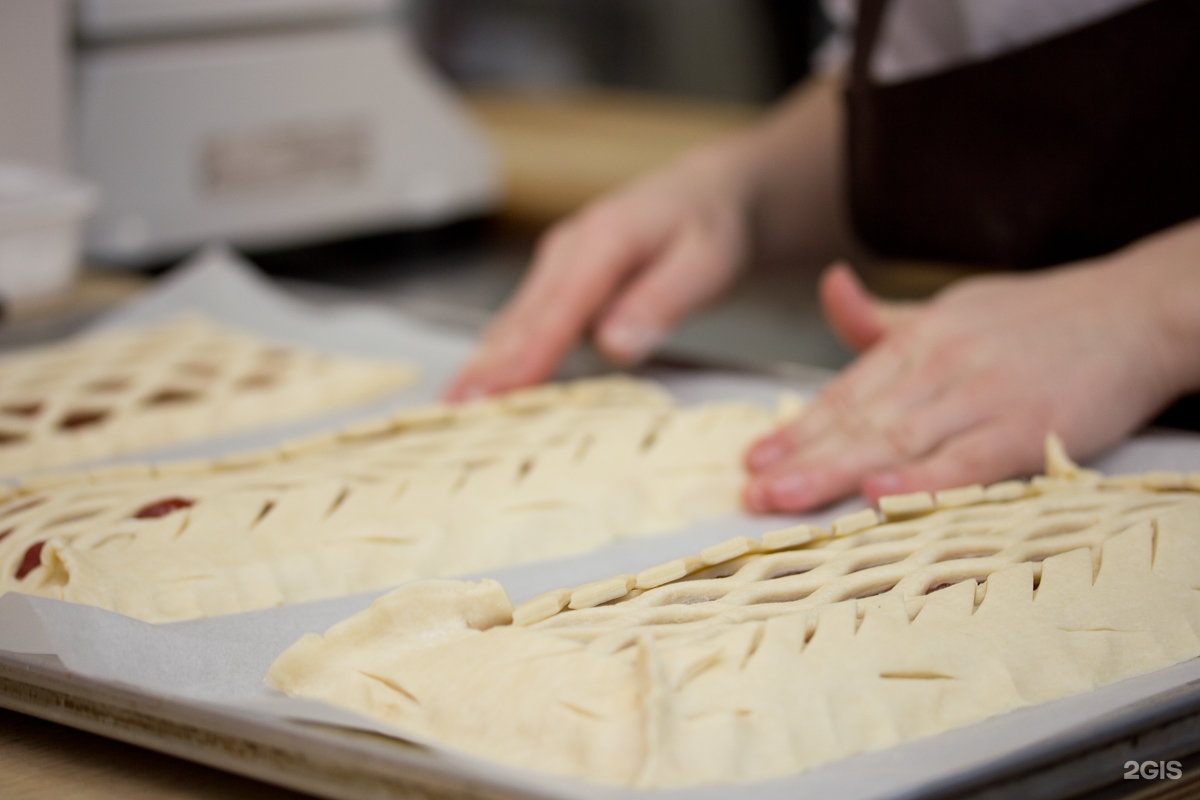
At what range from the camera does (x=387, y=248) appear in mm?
1906

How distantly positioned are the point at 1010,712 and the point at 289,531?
1.51 feet

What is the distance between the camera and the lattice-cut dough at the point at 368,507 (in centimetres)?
76

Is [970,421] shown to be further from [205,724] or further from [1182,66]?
[205,724]

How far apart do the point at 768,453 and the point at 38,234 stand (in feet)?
3.10

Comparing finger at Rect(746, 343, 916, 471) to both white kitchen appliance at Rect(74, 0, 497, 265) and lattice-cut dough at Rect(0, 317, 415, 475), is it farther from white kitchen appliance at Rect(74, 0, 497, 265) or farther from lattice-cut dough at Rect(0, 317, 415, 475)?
white kitchen appliance at Rect(74, 0, 497, 265)

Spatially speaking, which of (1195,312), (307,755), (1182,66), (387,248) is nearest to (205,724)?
(307,755)

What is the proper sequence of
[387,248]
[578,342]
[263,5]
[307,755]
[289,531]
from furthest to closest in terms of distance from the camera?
[387,248] < [263,5] < [578,342] < [289,531] < [307,755]

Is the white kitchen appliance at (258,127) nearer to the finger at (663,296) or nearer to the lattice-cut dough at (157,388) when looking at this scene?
the lattice-cut dough at (157,388)

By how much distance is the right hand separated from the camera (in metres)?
1.24

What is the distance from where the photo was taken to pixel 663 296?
1.34 m

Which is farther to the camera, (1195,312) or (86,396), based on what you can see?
(86,396)

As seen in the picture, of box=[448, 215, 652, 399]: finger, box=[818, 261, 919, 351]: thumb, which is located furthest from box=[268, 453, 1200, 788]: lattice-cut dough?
box=[448, 215, 652, 399]: finger

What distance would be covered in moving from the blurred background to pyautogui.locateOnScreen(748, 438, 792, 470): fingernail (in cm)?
49

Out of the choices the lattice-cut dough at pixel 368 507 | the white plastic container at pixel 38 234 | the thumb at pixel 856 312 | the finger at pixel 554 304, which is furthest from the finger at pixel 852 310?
the white plastic container at pixel 38 234
